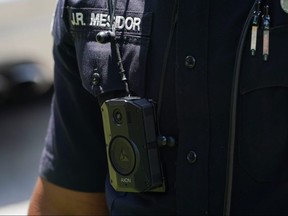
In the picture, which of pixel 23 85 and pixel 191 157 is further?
pixel 23 85

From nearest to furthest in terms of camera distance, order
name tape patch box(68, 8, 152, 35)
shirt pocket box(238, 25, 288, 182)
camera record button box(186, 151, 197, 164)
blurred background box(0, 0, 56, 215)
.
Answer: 1. shirt pocket box(238, 25, 288, 182)
2. camera record button box(186, 151, 197, 164)
3. name tape patch box(68, 8, 152, 35)
4. blurred background box(0, 0, 56, 215)

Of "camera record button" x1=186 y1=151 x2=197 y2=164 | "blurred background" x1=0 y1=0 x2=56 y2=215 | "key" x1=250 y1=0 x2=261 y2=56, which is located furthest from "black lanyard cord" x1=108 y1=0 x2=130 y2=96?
"blurred background" x1=0 y1=0 x2=56 y2=215

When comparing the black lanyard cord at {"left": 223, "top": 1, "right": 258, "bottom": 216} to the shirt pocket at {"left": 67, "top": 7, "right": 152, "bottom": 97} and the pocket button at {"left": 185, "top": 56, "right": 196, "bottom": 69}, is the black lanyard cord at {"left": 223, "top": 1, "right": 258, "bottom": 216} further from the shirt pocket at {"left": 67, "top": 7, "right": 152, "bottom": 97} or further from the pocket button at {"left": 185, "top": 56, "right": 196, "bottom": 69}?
the shirt pocket at {"left": 67, "top": 7, "right": 152, "bottom": 97}

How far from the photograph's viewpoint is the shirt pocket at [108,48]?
68.7 inches

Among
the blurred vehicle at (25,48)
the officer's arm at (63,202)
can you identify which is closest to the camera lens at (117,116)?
the officer's arm at (63,202)

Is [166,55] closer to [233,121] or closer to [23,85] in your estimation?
[233,121]

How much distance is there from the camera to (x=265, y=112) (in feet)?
5.13

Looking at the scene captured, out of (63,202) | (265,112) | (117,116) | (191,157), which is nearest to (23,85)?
(63,202)

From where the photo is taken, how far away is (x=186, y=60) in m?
1.64

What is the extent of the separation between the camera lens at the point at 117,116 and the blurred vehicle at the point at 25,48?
457cm

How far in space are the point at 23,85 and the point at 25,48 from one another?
37 centimetres

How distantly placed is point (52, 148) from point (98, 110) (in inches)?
9.0

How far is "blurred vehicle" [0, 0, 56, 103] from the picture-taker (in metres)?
6.31

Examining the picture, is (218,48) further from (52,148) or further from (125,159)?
(52,148)
